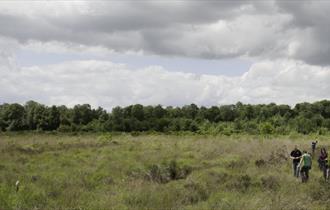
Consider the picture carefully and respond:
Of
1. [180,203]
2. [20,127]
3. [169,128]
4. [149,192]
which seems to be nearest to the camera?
[180,203]

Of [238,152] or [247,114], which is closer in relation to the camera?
[238,152]

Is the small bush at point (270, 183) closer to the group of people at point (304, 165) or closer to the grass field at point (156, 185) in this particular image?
the grass field at point (156, 185)

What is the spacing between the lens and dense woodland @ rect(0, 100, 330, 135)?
71562 millimetres

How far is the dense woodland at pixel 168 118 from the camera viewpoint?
71.6 m

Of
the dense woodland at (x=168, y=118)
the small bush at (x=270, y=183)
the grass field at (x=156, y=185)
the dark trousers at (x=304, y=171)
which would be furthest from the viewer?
the dense woodland at (x=168, y=118)

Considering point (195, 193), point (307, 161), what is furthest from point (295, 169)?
point (195, 193)

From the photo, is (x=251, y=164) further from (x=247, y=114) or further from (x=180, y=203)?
(x=247, y=114)

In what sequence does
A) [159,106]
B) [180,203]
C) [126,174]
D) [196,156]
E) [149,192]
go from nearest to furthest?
1. [180,203]
2. [149,192]
3. [126,174]
4. [196,156]
5. [159,106]

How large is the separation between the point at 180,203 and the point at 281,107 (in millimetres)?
88020

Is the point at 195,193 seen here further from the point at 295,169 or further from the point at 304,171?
the point at 295,169

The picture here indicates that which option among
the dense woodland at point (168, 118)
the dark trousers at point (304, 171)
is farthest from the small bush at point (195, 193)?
the dense woodland at point (168, 118)

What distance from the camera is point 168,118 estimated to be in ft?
278

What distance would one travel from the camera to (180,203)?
486 inches

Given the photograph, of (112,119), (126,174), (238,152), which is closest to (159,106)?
(112,119)
